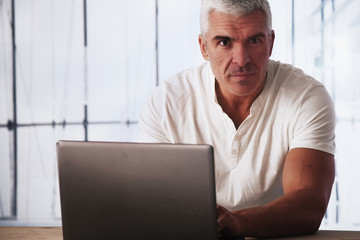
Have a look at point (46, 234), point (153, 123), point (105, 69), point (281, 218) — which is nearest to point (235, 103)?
point (153, 123)

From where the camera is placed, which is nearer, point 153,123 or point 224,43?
point 224,43

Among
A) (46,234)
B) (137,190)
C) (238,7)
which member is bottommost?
(46,234)

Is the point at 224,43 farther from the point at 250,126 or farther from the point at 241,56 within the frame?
the point at 250,126

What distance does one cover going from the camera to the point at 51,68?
3.81 meters

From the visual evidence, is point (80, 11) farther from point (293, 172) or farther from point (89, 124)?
point (293, 172)

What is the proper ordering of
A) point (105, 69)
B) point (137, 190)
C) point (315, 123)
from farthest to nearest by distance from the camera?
1. point (105, 69)
2. point (315, 123)
3. point (137, 190)

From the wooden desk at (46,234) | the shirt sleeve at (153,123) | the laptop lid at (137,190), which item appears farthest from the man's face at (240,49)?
the laptop lid at (137,190)

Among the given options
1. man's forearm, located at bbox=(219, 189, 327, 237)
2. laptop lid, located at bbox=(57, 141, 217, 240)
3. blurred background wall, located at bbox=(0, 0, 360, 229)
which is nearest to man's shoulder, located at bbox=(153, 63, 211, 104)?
man's forearm, located at bbox=(219, 189, 327, 237)

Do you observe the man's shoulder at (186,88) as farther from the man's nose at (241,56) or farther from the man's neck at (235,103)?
the man's nose at (241,56)

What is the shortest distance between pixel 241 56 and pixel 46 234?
722mm

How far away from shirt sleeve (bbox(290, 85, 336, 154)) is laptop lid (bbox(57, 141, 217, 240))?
61 cm

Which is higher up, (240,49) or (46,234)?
(240,49)

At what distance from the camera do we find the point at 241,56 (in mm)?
1463

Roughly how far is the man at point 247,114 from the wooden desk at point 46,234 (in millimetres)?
134
